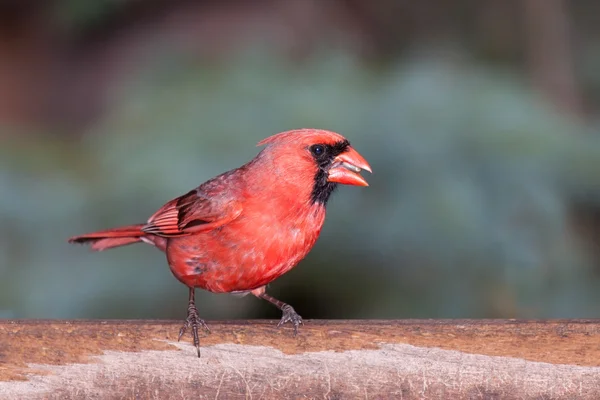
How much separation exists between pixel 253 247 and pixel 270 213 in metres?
0.12

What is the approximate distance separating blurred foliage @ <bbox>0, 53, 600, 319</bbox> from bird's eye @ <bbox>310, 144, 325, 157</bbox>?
1.10 meters

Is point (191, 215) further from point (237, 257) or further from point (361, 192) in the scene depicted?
point (361, 192)

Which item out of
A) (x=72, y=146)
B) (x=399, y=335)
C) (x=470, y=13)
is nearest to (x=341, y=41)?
(x=470, y=13)

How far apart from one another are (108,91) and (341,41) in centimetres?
114

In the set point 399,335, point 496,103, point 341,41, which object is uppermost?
point 341,41

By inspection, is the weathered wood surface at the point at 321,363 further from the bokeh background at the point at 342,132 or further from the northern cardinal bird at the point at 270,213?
the bokeh background at the point at 342,132

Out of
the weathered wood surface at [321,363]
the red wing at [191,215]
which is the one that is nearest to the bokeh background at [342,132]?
the red wing at [191,215]

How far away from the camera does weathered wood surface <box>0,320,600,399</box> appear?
231cm

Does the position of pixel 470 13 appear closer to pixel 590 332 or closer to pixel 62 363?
pixel 590 332

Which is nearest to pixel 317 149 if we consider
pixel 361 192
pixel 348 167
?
pixel 348 167

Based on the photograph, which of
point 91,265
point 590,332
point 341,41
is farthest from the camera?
point 341,41

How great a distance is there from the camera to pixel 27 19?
4.48 meters

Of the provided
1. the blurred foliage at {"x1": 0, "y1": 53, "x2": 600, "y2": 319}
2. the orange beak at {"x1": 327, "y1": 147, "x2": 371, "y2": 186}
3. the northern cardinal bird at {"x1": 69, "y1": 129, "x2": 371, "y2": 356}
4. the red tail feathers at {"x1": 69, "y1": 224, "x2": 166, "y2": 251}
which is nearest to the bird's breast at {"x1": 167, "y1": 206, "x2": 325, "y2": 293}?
the northern cardinal bird at {"x1": 69, "y1": 129, "x2": 371, "y2": 356}

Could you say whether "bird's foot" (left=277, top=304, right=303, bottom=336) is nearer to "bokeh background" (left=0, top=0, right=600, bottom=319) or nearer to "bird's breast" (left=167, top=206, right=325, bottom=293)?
"bird's breast" (left=167, top=206, right=325, bottom=293)
